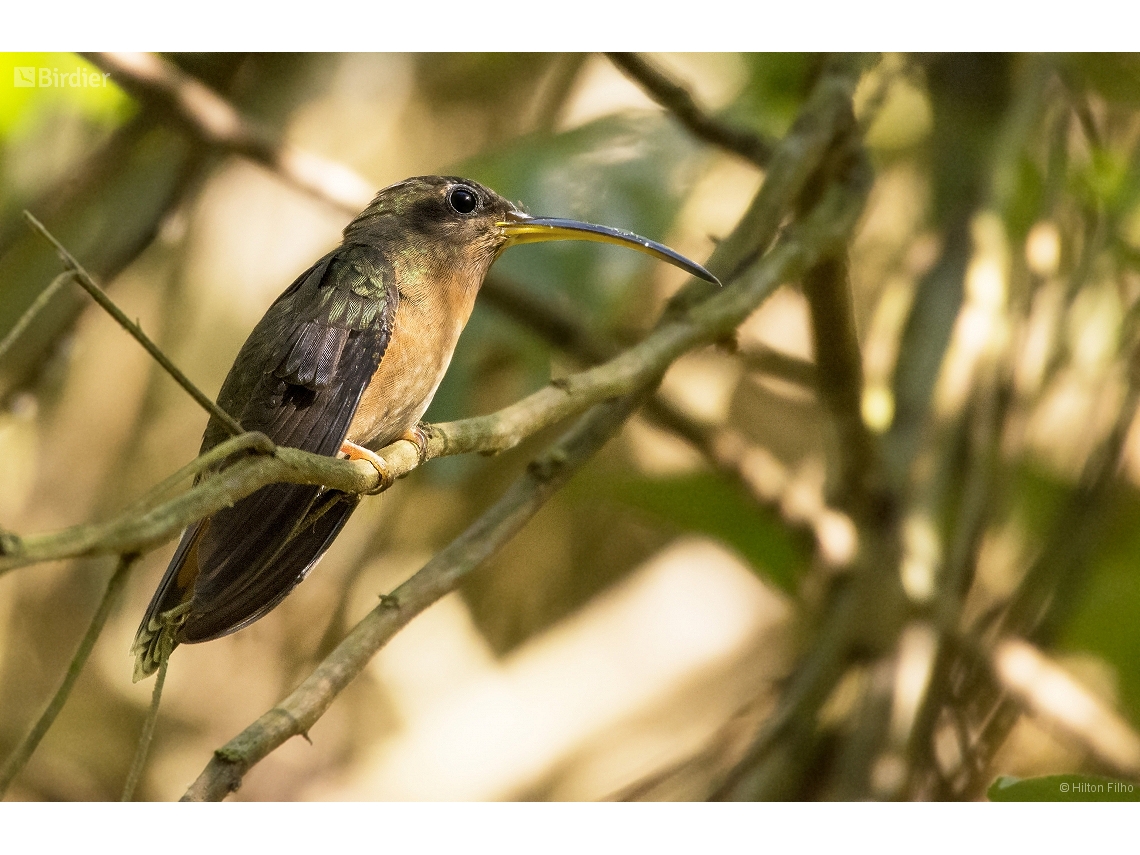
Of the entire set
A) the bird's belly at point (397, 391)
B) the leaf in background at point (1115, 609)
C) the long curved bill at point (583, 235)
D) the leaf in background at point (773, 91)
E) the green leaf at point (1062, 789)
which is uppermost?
the leaf in background at point (773, 91)

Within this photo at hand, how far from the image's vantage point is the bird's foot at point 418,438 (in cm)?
189

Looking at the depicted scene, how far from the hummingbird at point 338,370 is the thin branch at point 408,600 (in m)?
0.17

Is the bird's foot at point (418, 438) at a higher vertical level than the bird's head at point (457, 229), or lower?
lower

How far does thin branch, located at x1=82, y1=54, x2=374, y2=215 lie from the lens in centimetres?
271

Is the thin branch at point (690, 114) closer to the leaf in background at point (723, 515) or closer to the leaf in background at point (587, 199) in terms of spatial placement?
the leaf in background at point (587, 199)

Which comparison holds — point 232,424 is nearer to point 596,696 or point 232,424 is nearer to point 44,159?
point 44,159

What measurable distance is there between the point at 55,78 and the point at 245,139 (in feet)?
1.53

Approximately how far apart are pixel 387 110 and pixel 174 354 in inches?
33.4

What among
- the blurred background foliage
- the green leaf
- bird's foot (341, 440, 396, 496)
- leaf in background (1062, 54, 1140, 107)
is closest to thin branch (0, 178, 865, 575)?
bird's foot (341, 440, 396, 496)

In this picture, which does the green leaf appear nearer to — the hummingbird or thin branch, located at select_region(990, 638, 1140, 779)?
thin branch, located at select_region(990, 638, 1140, 779)

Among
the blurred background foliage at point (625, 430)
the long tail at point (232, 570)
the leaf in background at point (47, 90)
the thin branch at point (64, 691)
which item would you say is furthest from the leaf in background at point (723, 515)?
the thin branch at point (64, 691)

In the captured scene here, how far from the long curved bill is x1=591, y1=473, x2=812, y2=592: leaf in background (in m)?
0.92

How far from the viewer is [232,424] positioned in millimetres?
1308
